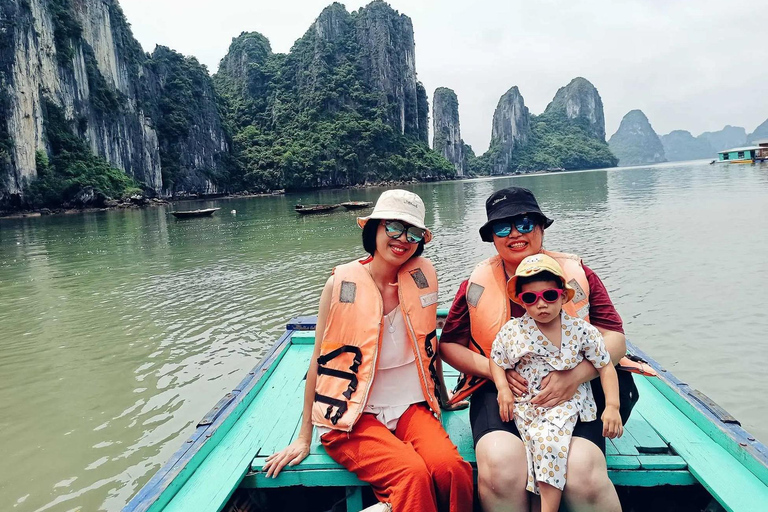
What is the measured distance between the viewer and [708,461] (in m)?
2.15

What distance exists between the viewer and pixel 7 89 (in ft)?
107

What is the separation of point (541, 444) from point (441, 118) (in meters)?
114

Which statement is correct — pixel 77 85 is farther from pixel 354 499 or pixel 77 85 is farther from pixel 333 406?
pixel 354 499

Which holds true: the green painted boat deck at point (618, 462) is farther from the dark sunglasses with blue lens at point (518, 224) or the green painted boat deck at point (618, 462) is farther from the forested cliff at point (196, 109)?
the forested cliff at point (196, 109)

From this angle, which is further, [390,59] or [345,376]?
[390,59]

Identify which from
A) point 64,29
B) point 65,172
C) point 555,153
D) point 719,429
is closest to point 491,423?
point 719,429

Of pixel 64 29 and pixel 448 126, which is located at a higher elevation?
pixel 448 126

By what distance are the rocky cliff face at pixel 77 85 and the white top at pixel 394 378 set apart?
127ft

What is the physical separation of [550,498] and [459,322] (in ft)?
2.94

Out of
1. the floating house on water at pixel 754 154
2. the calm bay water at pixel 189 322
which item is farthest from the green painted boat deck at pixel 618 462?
the floating house on water at pixel 754 154

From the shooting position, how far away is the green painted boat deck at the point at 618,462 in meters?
2.01

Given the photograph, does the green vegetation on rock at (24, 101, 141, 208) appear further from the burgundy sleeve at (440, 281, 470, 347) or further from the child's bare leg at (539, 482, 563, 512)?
the child's bare leg at (539, 482, 563, 512)

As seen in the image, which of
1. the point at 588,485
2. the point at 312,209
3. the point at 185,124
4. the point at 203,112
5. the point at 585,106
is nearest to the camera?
the point at 588,485

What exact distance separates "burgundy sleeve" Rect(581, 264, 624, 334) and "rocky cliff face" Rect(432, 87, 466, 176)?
108m
